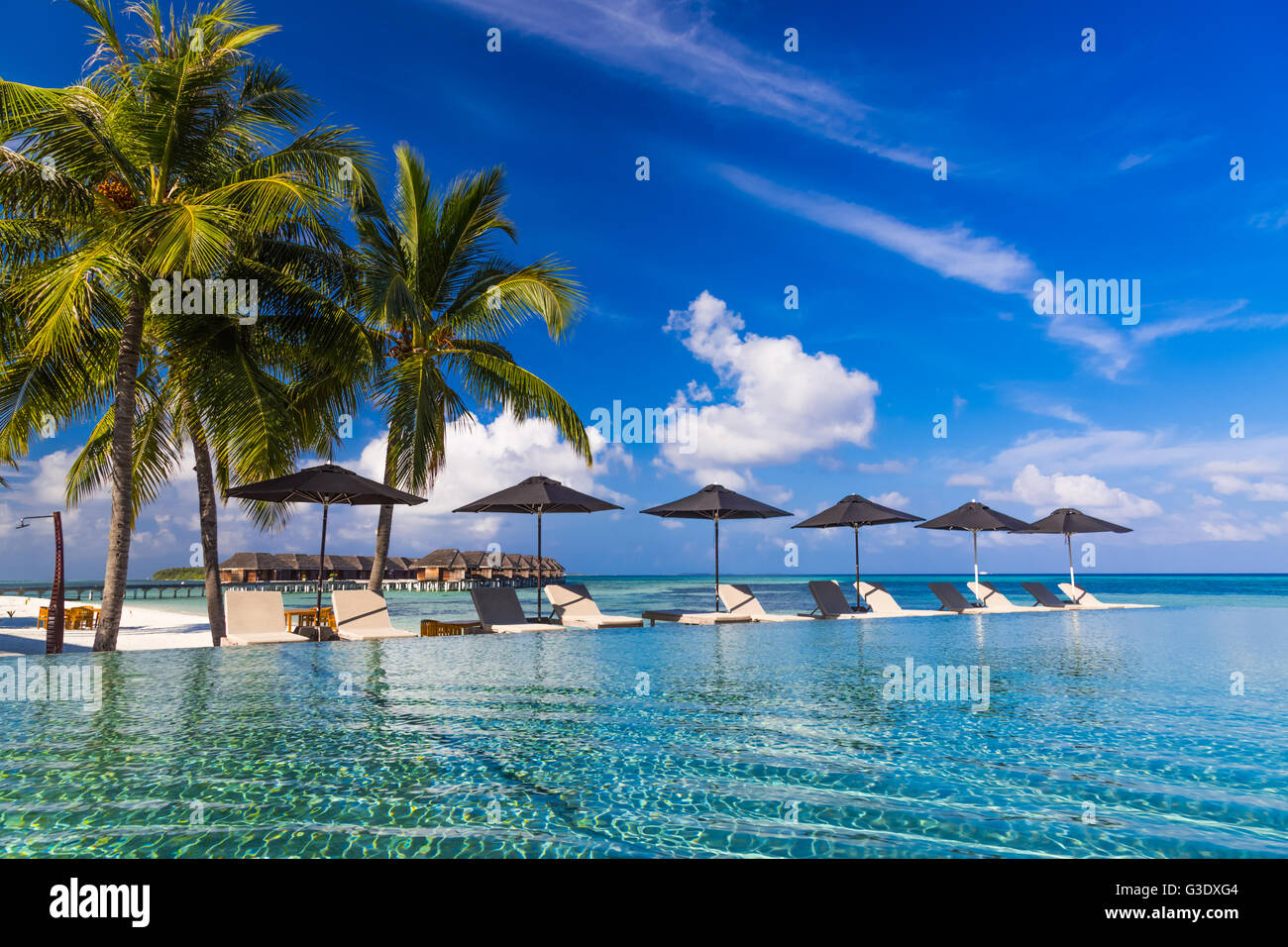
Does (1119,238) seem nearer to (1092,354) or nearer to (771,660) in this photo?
(1092,354)

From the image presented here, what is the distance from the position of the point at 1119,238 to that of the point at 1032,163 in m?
5.76

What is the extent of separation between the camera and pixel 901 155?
2434cm

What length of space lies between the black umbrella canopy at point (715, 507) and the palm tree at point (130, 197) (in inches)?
319

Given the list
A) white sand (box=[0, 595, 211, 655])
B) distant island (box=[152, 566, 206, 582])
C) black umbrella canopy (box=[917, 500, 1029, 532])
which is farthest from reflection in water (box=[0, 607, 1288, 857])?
distant island (box=[152, 566, 206, 582])

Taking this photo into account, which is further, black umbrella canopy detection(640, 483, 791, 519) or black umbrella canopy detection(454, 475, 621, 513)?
black umbrella canopy detection(640, 483, 791, 519)

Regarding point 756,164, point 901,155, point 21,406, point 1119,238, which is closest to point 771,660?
point 21,406

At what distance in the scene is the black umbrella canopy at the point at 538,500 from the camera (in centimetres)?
1404

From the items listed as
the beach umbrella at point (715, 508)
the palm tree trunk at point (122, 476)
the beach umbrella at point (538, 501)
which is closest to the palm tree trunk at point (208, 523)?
the palm tree trunk at point (122, 476)

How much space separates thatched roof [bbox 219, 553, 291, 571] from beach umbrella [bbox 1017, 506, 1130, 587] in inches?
2000

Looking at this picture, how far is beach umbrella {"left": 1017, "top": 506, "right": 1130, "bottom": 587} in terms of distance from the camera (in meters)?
20.3

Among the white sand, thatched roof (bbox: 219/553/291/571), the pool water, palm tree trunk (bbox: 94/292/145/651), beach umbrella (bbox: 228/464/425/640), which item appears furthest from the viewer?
thatched roof (bbox: 219/553/291/571)

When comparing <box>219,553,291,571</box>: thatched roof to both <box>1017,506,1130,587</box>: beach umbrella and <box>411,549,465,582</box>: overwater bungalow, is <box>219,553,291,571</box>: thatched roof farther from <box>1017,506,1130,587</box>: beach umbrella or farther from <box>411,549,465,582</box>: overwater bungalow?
<box>1017,506,1130,587</box>: beach umbrella

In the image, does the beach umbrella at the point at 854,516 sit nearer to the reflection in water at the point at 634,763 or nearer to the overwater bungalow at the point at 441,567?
the reflection in water at the point at 634,763

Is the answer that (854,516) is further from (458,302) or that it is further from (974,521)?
(458,302)
